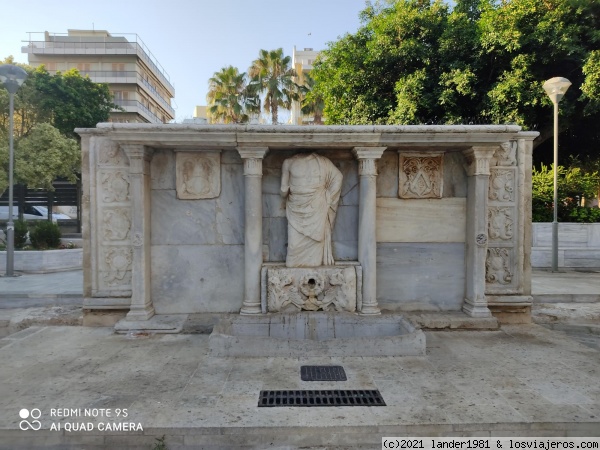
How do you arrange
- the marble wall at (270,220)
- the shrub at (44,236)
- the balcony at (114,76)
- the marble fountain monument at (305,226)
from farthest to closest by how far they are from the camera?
the balcony at (114,76) → the shrub at (44,236) → the marble wall at (270,220) → the marble fountain monument at (305,226)

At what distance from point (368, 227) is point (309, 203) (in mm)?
988

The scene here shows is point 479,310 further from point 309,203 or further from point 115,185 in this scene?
point 115,185

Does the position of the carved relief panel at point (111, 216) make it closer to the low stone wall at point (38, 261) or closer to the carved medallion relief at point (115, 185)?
the carved medallion relief at point (115, 185)

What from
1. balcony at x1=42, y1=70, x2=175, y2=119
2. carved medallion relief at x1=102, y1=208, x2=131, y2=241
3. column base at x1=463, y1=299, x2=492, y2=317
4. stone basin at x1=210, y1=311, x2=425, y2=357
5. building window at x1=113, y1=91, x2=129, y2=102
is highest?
balcony at x1=42, y1=70, x2=175, y2=119

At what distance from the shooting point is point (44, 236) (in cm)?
1242

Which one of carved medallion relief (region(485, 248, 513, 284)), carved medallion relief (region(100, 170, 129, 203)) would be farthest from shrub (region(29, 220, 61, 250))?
carved medallion relief (region(485, 248, 513, 284))

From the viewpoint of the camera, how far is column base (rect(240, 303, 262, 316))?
5.84m

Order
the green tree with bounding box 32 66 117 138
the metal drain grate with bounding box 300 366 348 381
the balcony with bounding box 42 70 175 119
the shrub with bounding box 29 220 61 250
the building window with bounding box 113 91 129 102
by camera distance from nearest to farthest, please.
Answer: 1. the metal drain grate with bounding box 300 366 348 381
2. the shrub with bounding box 29 220 61 250
3. the green tree with bounding box 32 66 117 138
4. the balcony with bounding box 42 70 175 119
5. the building window with bounding box 113 91 129 102

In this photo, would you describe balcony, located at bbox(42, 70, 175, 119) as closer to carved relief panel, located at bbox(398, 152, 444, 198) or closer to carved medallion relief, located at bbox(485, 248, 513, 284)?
carved relief panel, located at bbox(398, 152, 444, 198)

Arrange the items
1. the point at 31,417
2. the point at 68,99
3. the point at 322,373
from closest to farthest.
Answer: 1. the point at 31,417
2. the point at 322,373
3. the point at 68,99

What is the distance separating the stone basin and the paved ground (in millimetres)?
133

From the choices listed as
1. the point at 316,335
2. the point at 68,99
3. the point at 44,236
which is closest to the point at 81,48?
the point at 68,99

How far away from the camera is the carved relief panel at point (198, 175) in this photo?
6.23 m

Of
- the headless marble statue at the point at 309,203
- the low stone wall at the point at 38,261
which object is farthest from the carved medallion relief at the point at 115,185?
the low stone wall at the point at 38,261
